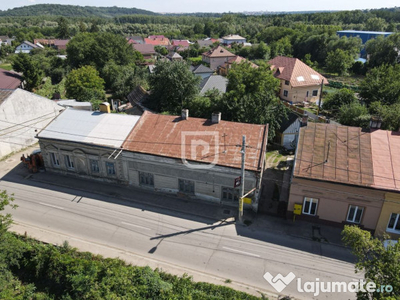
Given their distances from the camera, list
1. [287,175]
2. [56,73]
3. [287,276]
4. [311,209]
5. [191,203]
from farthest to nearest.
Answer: [56,73], [287,175], [191,203], [311,209], [287,276]

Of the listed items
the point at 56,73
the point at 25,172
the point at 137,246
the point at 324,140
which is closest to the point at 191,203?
the point at 137,246

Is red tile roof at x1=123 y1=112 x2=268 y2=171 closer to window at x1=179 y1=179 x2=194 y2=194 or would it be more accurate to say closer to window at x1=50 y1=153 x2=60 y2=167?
window at x1=179 y1=179 x2=194 y2=194

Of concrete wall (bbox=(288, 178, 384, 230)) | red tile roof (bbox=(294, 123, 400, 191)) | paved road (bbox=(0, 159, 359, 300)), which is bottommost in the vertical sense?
paved road (bbox=(0, 159, 359, 300))

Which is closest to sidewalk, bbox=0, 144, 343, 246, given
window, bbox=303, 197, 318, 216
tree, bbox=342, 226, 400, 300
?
window, bbox=303, 197, 318, 216

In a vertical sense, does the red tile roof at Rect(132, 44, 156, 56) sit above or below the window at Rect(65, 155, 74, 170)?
above

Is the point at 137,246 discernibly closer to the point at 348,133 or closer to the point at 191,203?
the point at 191,203

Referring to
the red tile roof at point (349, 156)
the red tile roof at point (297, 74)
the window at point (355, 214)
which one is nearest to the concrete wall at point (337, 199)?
the window at point (355, 214)

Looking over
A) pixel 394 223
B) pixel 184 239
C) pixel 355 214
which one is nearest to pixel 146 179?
pixel 184 239
